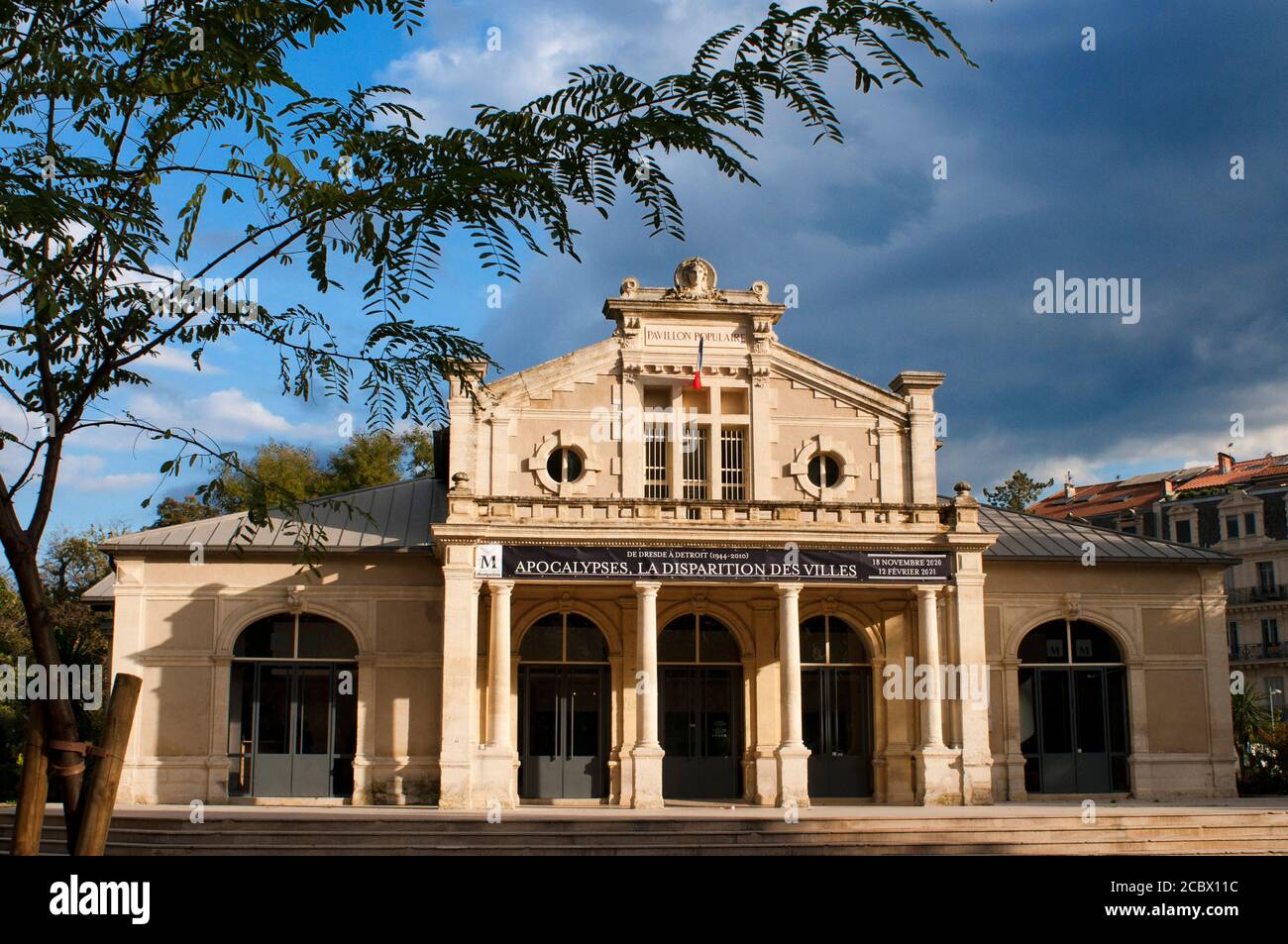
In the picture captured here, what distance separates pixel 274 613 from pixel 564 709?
20.6 ft

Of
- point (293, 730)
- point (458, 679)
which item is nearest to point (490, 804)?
point (458, 679)

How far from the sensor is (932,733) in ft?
87.1

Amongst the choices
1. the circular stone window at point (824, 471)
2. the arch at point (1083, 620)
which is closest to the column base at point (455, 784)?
the circular stone window at point (824, 471)

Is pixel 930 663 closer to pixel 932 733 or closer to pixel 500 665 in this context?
pixel 932 733

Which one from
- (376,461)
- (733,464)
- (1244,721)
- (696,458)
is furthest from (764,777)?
(376,461)

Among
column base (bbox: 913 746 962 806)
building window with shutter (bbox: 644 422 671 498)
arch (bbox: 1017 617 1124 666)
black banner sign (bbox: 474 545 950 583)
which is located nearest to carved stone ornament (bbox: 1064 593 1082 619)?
arch (bbox: 1017 617 1124 666)

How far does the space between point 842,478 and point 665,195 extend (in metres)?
22.5

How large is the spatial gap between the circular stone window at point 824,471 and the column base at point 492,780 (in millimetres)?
8750

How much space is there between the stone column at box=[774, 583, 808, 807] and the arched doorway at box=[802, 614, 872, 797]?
1.90m

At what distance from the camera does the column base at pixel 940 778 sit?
26172 mm

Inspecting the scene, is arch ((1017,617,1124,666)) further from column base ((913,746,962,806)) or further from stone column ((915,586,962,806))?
column base ((913,746,962,806))

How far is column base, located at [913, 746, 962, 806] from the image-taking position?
2617 centimetres

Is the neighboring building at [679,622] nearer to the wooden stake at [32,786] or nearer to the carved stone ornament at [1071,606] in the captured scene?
the carved stone ornament at [1071,606]
